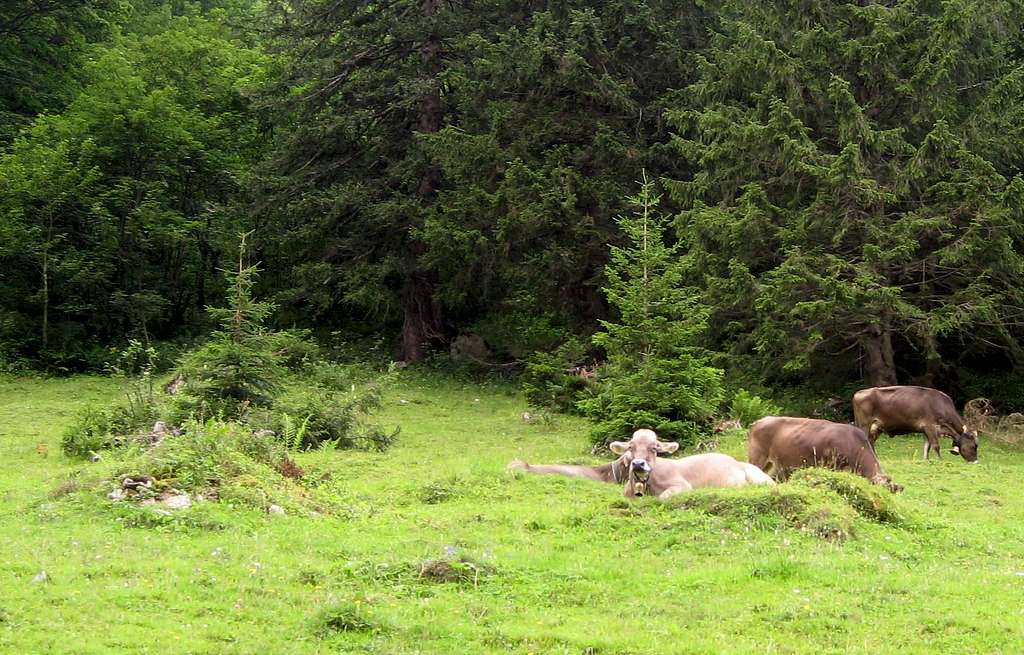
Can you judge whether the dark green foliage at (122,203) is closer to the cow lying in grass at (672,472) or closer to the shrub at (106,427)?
the shrub at (106,427)

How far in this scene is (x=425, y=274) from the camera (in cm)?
3178

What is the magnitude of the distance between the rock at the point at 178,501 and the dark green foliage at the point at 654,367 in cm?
745

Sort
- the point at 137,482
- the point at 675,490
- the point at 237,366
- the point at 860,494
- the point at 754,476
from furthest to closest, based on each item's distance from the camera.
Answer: the point at 237,366, the point at 754,476, the point at 675,490, the point at 137,482, the point at 860,494

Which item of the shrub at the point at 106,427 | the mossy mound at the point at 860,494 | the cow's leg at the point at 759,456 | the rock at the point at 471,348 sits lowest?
the shrub at the point at 106,427

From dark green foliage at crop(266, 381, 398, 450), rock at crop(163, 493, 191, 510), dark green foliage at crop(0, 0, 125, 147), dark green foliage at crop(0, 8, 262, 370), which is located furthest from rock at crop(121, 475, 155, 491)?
dark green foliage at crop(0, 0, 125, 147)

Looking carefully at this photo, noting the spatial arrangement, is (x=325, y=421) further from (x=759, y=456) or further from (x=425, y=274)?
(x=425, y=274)

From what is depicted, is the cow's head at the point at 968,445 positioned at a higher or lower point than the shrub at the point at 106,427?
higher

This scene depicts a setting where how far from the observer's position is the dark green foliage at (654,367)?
17000 mm

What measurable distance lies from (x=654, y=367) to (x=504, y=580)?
8.70m

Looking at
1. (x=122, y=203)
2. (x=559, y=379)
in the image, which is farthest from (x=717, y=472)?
(x=122, y=203)

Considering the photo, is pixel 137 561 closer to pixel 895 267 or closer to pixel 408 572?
pixel 408 572

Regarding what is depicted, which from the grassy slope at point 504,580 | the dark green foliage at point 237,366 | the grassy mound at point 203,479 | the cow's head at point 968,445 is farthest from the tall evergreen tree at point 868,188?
the grassy mound at point 203,479

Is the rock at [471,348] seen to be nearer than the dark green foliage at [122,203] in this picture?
No

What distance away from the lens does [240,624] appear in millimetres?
7598
